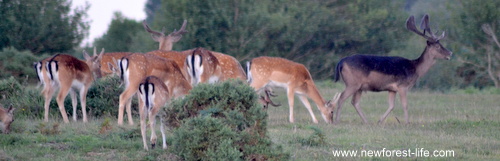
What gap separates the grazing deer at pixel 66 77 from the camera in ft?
45.4

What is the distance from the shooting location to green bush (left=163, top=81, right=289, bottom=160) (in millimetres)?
8812

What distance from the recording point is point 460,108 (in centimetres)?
1767

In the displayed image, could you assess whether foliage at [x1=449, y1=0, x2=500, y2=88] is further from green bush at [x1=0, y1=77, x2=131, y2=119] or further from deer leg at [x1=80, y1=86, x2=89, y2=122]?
deer leg at [x1=80, y1=86, x2=89, y2=122]

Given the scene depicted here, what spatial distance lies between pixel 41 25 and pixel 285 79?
569 inches

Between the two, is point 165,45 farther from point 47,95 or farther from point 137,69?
point 137,69

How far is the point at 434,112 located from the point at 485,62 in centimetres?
1070

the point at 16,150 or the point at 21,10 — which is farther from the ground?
the point at 21,10

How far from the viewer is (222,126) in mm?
8844

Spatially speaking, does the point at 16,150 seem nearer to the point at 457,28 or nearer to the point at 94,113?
the point at 94,113

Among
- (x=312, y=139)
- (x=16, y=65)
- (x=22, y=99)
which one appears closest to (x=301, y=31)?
(x=16, y=65)

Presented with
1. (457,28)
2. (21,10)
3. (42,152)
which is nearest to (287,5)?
(457,28)

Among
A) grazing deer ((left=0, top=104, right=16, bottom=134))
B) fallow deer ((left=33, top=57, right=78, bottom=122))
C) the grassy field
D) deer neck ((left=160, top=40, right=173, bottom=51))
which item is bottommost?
the grassy field

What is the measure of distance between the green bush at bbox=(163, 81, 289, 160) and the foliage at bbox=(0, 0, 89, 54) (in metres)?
18.9

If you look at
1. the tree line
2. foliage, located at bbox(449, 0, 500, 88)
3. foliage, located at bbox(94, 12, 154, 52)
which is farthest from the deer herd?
foliage, located at bbox(94, 12, 154, 52)
